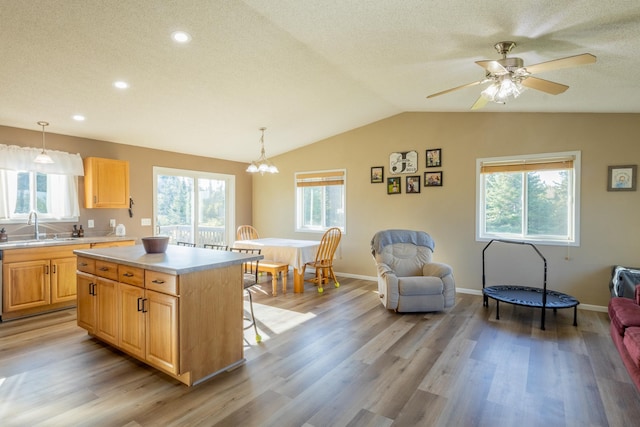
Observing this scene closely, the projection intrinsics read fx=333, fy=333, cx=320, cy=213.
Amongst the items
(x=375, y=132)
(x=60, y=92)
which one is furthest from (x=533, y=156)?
(x=60, y=92)

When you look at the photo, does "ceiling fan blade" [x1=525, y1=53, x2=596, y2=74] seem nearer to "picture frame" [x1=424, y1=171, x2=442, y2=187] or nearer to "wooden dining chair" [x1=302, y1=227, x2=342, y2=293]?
"picture frame" [x1=424, y1=171, x2=442, y2=187]

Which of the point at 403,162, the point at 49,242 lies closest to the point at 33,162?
the point at 49,242

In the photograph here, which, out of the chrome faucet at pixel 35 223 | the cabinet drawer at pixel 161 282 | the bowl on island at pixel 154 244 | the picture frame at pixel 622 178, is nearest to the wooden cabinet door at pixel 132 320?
the cabinet drawer at pixel 161 282

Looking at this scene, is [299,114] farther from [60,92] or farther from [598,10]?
[598,10]

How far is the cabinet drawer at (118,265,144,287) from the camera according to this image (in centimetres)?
264

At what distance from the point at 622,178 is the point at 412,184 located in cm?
265

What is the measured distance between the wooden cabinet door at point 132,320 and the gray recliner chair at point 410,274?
272 cm

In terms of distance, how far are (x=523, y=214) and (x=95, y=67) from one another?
18.1ft

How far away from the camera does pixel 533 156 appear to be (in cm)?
466

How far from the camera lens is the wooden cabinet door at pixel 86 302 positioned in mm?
3168

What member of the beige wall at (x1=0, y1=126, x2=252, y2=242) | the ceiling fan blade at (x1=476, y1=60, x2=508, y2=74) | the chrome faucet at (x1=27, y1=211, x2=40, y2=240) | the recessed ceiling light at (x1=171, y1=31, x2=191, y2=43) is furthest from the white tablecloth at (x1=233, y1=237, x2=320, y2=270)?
the ceiling fan blade at (x1=476, y1=60, x2=508, y2=74)

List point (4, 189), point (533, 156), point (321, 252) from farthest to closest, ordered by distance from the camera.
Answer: point (321, 252)
point (533, 156)
point (4, 189)

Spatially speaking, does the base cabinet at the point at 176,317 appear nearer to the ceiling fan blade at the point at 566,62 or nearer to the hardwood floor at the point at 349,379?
the hardwood floor at the point at 349,379

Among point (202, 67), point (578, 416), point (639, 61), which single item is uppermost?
point (202, 67)
